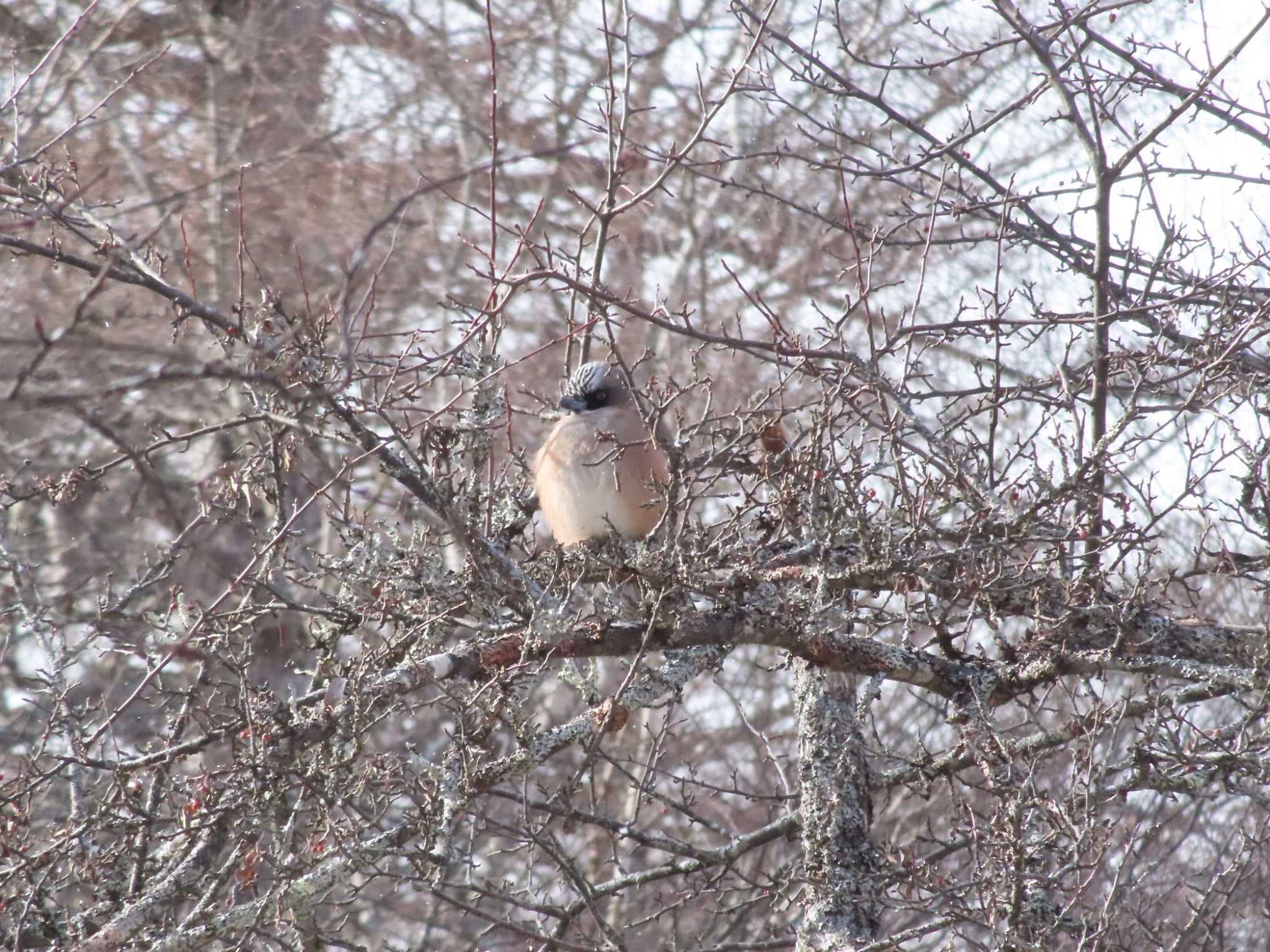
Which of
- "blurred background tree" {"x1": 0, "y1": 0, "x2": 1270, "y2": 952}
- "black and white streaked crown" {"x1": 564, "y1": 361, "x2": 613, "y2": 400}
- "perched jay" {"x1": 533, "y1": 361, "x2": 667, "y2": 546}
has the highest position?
"black and white streaked crown" {"x1": 564, "y1": 361, "x2": 613, "y2": 400}

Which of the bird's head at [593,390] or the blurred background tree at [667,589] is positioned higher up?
the bird's head at [593,390]

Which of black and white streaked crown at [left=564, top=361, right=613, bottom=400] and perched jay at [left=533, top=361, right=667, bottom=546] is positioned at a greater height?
Answer: black and white streaked crown at [left=564, top=361, right=613, bottom=400]

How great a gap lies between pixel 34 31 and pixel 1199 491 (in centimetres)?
1159

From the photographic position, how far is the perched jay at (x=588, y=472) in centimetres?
559

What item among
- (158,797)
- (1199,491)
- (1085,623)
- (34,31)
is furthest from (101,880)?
(34,31)

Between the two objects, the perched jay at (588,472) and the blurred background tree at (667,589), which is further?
the perched jay at (588,472)

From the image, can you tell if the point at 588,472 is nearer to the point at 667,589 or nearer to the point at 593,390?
the point at 593,390

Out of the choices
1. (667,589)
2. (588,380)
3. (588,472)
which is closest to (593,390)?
(588,380)

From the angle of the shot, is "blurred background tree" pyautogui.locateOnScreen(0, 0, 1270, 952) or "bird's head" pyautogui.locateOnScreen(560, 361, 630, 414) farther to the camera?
"bird's head" pyautogui.locateOnScreen(560, 361, 630, 414)

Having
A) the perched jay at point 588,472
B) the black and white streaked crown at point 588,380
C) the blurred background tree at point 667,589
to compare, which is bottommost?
the blurred background tree at point 667,589

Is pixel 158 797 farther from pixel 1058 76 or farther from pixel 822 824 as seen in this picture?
pixel 1058 76

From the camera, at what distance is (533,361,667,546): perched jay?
5594 millimetres

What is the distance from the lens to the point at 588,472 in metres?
5.66

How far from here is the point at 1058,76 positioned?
4.62 metres
